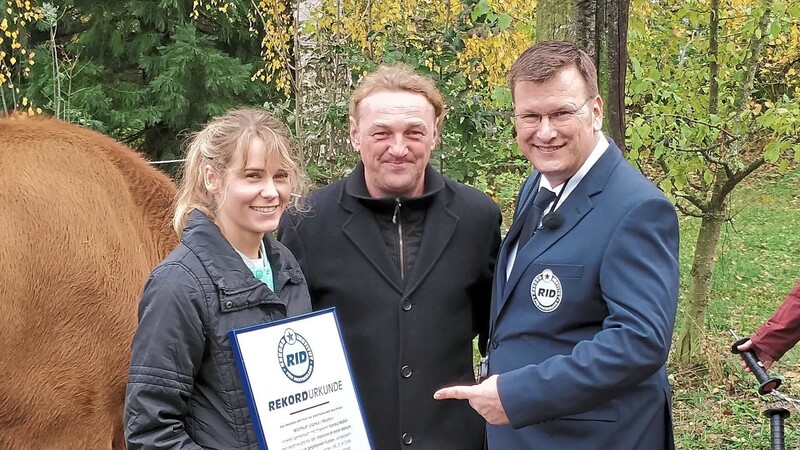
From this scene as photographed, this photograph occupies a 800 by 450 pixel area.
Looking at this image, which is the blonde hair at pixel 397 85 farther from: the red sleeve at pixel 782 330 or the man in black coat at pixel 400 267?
the red sleeve at pixel 782 330

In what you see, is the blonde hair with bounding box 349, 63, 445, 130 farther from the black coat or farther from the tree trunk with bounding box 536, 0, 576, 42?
the tree trunk with bounding box 536, 0, 576, 42

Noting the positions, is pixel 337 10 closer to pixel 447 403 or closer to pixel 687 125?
pixel 687 125

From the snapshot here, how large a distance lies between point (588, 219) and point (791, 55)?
16.2 ft

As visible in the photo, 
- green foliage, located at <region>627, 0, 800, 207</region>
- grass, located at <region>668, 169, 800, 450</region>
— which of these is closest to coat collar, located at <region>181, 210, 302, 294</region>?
green foliage, located at <region>627, 0, 800, 207</region>

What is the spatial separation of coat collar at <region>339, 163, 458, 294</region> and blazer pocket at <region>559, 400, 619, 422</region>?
71 centimetres

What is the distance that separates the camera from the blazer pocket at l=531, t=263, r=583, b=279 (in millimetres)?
2066

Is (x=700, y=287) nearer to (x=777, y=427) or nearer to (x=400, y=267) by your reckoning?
(x=777, y=427)

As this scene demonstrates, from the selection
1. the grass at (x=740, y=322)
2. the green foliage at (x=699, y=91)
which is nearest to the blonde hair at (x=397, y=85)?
the green foliage at (x=699, y=91)

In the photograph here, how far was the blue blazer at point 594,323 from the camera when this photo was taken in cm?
193

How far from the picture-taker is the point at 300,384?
1973mm

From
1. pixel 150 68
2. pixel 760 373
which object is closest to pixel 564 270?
pixel 760 373

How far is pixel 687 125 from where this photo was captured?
5152mm

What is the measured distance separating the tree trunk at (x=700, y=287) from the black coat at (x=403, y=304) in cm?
389

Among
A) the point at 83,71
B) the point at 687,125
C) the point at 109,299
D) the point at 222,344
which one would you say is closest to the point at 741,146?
the point at 687,125
